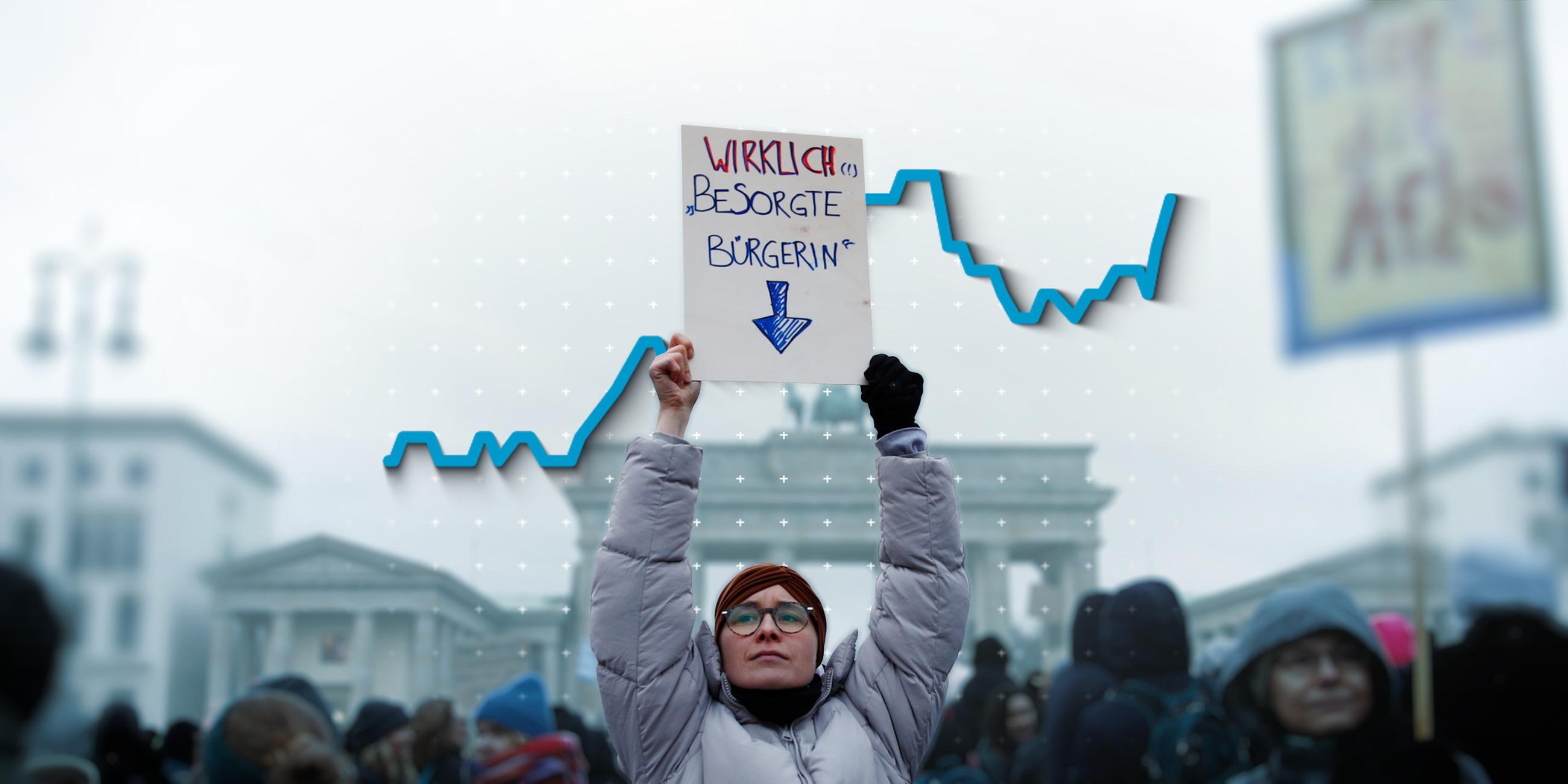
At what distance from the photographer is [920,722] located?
1.39 meters

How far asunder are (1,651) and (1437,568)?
262cm

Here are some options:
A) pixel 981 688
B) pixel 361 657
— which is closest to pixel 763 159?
pixel 361 657

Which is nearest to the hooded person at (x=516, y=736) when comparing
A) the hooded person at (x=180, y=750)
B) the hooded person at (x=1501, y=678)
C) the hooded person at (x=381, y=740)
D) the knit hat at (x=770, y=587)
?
the hooded person at (x=381, y=740)

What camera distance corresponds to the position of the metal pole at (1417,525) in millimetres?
2434

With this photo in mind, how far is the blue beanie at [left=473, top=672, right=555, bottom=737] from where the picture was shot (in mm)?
2197

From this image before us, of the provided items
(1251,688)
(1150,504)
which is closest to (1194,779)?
(1251,688)

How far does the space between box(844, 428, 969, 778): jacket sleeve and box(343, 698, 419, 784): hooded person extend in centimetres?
111

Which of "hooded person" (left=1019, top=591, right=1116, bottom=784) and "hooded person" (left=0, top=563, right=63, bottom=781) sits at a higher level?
"hooded person" (left=0, top=563, right=63, bottom=781)

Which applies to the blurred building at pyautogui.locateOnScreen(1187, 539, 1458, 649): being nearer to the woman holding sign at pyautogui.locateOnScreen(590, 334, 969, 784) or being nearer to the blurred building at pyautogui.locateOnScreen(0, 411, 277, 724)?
the woman holding sign at pyautogui.locateOnScreen(590, 334, 969, 784)

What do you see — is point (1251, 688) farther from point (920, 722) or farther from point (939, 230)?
point (920, 722)

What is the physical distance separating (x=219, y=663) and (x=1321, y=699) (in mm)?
2148

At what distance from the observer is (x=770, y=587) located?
4.50 feet

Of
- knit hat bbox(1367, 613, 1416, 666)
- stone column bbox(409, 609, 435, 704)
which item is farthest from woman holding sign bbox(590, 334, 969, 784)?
knit hat bbox(1367, 613, 1416, 666)

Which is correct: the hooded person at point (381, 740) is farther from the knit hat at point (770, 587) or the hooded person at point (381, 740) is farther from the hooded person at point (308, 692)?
the knit hat at point (770, 587)
